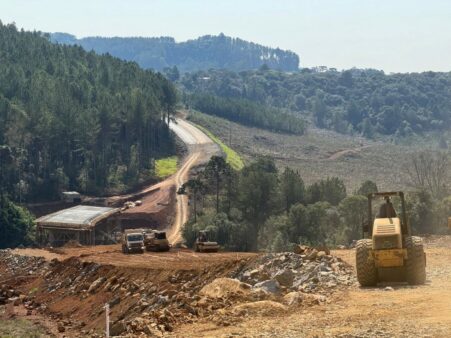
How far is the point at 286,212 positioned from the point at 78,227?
25.4m

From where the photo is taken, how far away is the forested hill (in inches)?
5290

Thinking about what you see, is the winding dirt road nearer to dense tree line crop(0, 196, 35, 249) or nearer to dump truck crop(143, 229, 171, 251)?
dense tree line crop(0, 196, 35, 249)

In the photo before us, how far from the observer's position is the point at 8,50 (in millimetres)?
196375

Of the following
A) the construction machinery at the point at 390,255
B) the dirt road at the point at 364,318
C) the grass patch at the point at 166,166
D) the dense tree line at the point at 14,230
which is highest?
the construction machinery at the point at 390,255

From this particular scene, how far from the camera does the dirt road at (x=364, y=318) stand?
22.8 meters

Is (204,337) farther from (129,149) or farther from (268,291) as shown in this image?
(129,149)

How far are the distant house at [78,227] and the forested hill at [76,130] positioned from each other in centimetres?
2923

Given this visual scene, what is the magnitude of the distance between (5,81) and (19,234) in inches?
2464

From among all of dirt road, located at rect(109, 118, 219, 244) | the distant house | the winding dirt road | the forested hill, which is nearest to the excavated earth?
the distant house

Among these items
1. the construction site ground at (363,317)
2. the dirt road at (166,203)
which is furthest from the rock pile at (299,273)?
Result: the dirt road at (166,203)

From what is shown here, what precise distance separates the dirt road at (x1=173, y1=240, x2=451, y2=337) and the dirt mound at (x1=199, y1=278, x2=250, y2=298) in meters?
3.44

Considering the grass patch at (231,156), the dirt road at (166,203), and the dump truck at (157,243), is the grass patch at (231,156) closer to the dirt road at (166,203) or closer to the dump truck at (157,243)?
the dirt road at (166,203)

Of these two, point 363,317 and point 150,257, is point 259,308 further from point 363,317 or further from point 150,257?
point 150,257

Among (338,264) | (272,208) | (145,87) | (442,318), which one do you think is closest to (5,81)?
(145,87)
